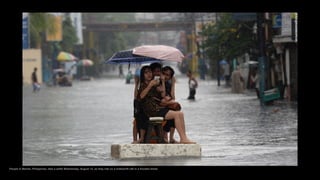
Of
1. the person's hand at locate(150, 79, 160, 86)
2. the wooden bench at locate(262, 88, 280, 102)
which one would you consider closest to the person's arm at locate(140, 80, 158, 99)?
the person's hand at locate(150, 79, 160, 86)

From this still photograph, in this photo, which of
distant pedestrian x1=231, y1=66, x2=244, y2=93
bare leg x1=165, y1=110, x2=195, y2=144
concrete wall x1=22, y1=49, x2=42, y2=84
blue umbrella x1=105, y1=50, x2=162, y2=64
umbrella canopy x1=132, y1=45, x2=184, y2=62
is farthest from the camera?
concrete wall x1=22, y1=49, x2=42, y2=84

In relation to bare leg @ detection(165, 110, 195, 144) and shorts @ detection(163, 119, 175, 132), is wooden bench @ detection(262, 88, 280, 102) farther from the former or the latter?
bare leg @ detection(165, 110, 195, 144)

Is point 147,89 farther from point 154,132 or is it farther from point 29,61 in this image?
point 29,61

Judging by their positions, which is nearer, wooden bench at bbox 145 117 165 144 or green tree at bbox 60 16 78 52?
wooden bench at bbox 145 117 165 144

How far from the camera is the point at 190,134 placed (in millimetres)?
21375

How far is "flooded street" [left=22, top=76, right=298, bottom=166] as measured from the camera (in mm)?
15414

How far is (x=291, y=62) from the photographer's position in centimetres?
3756

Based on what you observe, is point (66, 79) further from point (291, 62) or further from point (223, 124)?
point (223, 124)

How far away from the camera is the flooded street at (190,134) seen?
15.4 metres
